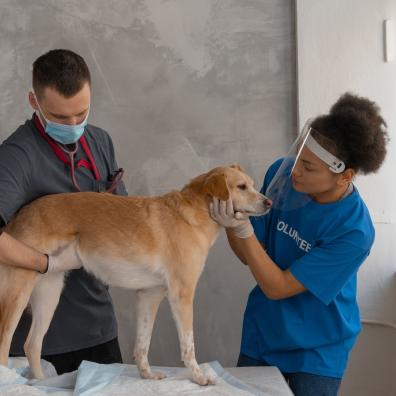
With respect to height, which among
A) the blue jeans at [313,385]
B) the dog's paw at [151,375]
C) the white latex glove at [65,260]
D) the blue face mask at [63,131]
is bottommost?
the blue jeans at [313,385]

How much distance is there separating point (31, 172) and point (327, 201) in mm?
927

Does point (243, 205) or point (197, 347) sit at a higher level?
point (243, 205)

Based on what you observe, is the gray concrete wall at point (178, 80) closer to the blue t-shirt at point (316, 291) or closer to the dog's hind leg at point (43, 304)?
the blue t-shirt at point (316, 291)

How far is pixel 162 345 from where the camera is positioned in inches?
118

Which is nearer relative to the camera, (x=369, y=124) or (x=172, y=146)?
(x=369, y=124)

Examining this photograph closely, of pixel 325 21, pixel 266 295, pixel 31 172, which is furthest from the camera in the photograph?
pixel 325 21

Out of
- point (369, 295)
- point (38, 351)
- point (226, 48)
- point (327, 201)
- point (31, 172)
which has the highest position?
point (226, 48)

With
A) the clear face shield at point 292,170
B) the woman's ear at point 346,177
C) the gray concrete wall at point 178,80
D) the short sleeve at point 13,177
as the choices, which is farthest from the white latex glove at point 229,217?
the gray concrete wall at point 178,80

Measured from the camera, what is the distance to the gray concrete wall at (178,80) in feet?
9.33

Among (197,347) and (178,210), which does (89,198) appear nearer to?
(178,210)

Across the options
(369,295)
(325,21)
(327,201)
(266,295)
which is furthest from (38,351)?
(325,21)

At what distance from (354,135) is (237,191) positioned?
0.40 m

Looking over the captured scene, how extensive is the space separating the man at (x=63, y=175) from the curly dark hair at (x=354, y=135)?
2.30 ft

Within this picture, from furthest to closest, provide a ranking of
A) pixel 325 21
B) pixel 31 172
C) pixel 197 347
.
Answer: pixel 197 347 → pixel 325 21 → pixel 31 172
